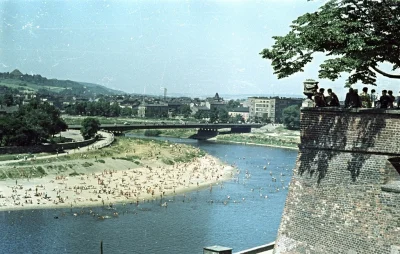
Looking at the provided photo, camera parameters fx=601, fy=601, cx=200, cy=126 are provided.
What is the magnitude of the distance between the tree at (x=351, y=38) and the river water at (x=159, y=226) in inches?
1363

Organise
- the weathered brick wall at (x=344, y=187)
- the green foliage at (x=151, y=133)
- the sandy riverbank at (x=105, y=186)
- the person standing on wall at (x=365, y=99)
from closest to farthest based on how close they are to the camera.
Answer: the weathered brick wall at (x=344, y=187), the person standing on wall at (x=365, y=99), the sandy riverbank at (x=105, y=186), the green foliage at (x=151, y=133)

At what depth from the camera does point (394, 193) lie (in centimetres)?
1448

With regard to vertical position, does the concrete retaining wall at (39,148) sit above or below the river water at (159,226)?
above

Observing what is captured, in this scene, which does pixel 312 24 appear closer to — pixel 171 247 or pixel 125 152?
pixel 171 247

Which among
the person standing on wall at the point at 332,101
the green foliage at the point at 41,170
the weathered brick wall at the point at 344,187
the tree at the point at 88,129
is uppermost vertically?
the person standing on wall at the point at 332,101

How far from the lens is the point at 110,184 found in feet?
276

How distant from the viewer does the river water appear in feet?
172

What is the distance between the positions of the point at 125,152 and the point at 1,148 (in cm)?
2606

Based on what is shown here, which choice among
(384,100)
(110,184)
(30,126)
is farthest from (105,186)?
(384,100)

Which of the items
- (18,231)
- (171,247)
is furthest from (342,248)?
(18,231)

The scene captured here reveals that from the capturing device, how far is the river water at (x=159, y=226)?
52438 millimetres

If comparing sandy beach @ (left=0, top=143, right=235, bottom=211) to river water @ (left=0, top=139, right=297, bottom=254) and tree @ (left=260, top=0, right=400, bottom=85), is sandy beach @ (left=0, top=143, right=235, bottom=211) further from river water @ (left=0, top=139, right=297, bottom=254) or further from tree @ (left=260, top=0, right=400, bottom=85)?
tree @ (left=260, top=0, right=400, bottom=85)

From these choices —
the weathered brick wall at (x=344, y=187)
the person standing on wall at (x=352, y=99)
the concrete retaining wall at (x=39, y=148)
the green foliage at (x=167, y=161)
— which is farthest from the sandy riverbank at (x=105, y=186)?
the person standing on wall at (x=352, y=99)

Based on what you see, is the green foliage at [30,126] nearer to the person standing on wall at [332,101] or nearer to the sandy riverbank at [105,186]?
the sandy riverbank at [105,186]
